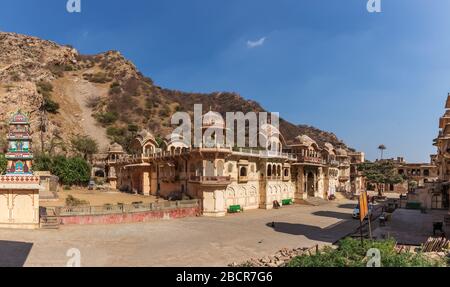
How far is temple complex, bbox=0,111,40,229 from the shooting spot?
76.6 ft

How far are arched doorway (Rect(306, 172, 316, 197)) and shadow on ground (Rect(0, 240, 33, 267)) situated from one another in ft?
131

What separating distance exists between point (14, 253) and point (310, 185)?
138 feet

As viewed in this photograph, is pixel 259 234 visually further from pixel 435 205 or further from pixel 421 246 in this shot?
pixel 435 205

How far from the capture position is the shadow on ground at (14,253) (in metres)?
15.4

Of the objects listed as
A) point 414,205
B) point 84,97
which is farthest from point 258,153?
point 84,97

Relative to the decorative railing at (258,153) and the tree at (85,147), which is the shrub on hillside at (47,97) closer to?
the tree at (85,147)

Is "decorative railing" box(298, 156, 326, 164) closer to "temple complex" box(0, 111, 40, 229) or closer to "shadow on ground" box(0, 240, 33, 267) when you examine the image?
"temple complex" box(0, 111, 40, 229)

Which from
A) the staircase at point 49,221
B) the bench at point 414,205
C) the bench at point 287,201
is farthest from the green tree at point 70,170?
the bench at point 414,205

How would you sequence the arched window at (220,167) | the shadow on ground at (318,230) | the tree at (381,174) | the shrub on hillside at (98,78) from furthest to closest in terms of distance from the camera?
the shrub on hillside at (98,78), the tree at (381,174), the arched window at (220,167), the shadow on ground at (318,230)

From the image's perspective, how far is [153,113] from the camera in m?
101

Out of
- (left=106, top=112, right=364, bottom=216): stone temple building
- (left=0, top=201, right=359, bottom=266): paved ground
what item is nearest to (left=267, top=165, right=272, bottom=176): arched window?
(left=106, top=112, right=364, bottom=216): stone temple building

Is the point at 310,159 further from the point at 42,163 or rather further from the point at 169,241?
the point at 42,163
